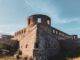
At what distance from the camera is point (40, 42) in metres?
34.0

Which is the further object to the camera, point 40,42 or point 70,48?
point 70,48

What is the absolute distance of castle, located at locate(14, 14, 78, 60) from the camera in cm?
3323

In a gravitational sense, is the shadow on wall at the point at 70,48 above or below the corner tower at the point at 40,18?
below

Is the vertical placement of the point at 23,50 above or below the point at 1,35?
below

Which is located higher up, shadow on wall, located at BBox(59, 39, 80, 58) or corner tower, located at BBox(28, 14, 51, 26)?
corner tower, located at BBox(28, 14, 51, 26)

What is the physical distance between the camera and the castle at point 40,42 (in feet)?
109

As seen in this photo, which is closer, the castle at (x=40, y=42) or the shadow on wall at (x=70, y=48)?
the castle at (x=40, y=42)

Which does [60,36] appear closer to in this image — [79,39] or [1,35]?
[79,39]

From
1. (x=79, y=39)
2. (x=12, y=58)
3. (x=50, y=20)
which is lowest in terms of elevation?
(x=12, y=58)

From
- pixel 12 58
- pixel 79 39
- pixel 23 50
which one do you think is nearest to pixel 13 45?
pixel 23 50

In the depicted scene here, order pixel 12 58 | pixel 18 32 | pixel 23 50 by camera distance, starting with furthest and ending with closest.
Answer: pixel 18 32 < pixel 23 50 < pixel 12 58

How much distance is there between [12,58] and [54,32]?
8.71 meters

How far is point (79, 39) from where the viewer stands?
37.7 metres

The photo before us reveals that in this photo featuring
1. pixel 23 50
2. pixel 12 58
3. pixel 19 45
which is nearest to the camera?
pixel 12 58
